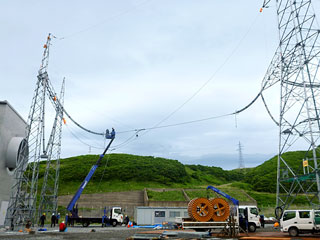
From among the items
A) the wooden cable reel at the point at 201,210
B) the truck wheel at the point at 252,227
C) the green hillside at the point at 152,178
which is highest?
the green hillside at the point at 152,178

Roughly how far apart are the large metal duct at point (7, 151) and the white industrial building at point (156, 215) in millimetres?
15108

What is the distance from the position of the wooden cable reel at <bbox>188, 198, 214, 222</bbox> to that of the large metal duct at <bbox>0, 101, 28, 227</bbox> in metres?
20.4

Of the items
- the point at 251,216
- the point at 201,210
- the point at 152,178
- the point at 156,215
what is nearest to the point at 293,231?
the point at 251,216

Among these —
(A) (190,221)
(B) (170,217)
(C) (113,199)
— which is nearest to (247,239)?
(A) (190,221)

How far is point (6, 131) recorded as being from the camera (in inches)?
1188

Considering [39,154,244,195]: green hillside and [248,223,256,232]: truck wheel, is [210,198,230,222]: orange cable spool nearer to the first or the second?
[248,223,256,232]: truck wheel

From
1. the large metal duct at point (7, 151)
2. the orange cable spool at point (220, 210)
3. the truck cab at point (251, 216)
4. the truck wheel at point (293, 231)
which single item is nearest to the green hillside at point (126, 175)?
the large metal duct at point (7, 151)

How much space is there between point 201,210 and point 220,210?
1.39m

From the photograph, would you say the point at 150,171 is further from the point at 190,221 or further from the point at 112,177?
the point at 190,221

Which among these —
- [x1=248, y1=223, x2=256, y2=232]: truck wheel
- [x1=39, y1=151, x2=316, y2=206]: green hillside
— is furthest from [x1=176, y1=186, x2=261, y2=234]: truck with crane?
[x1=39, y1=151, x2=316, y2=206]: green hillside

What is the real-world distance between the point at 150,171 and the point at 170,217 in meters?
34.8

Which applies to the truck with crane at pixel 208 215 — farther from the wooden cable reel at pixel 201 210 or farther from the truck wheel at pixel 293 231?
the truck wheel at pixel 293 231

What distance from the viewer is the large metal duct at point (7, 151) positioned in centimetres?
2909

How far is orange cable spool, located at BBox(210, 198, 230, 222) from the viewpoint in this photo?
1955cm
